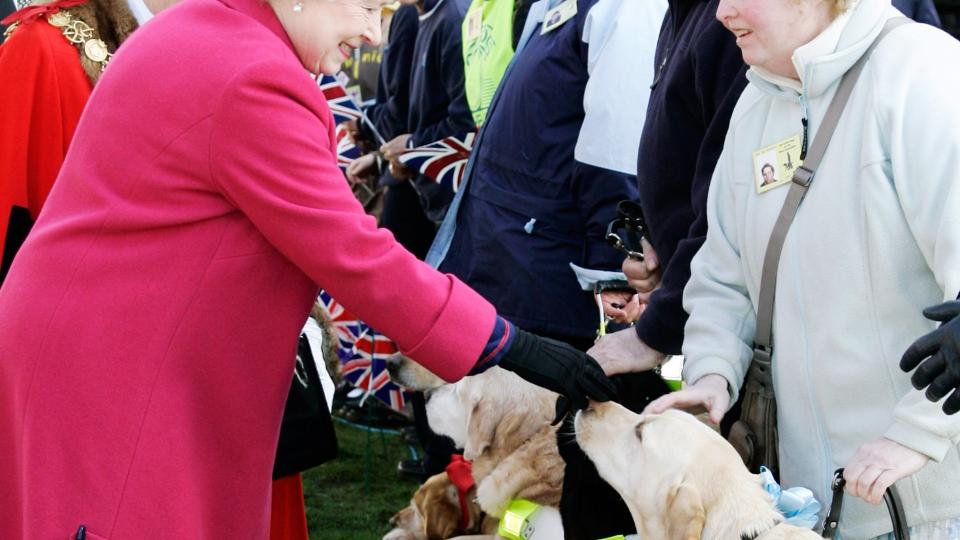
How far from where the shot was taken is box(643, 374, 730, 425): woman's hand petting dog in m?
2.51

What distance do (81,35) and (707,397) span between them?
1.84 m

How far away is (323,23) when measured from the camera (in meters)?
2.20

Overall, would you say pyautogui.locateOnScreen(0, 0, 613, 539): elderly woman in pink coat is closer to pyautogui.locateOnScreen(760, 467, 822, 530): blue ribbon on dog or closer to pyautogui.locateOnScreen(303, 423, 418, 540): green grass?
pyautogui.locateOnScreen(760, 467, 822, 530): blue ribbon on dog

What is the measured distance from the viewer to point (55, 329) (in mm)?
2070

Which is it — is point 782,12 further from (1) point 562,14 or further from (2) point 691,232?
(1) point 562,14

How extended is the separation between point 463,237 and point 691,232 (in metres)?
1.36

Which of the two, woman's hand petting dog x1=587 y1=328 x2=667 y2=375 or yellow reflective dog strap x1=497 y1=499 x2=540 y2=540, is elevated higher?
woman's hand petting dog x1=587 y1=328 x2=667 y2=375

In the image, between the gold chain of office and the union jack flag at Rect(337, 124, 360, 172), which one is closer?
the gold chain of office

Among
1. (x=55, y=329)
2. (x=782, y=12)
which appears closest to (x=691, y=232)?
(x=782, y=12)

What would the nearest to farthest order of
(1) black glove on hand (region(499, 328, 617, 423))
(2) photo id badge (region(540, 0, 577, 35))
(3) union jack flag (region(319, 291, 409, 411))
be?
(1) black glove on hand (region(499, 328, 617, 423)), (2) photo id badge (region(540, 0, 577, 35)), (3) union jack flag (region(319, 291, 409, 411))

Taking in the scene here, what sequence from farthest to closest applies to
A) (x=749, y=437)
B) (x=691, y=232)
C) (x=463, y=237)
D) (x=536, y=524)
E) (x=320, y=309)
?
1. (x=463, y=237)
2. (x=536, y=524)
3. (x=320, y=309)
4. (x=691, y=232)
5. (x=749, y=437)

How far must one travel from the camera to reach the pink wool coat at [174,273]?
203 centimetres

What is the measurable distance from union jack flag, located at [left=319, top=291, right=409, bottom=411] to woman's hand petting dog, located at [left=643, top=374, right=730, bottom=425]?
3.45 meters

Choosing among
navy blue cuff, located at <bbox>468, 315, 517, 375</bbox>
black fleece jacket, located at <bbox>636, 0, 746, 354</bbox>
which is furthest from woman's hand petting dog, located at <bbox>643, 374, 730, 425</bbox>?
Result: navy blue cuff, located at <bbox>468, 315, 517, 375</bbox>
